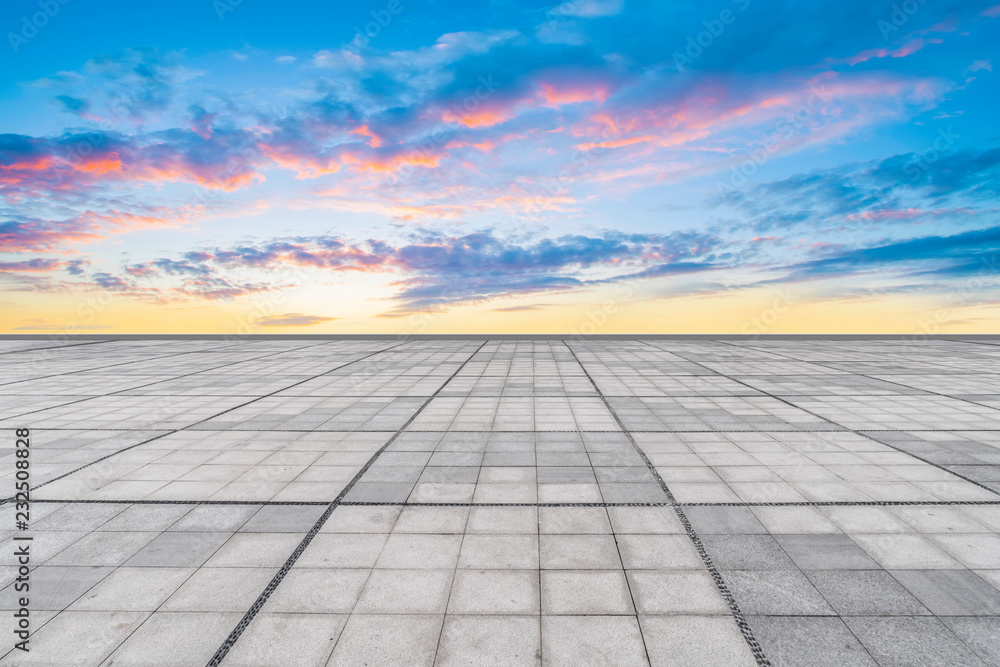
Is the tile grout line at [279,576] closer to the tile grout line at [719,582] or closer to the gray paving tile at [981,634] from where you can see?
the tile grout line at [719,582]

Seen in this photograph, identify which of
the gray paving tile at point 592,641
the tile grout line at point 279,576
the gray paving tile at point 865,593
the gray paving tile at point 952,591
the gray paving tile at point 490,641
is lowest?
the gray paving tile at point 952,591

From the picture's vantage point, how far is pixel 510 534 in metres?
5.96

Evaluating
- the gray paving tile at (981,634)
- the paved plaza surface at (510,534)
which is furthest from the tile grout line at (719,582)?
the gray paving tile at (981,634)

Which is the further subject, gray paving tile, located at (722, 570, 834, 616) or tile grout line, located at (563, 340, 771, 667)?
gray paving tile, located at (722, 570, 834, 616)

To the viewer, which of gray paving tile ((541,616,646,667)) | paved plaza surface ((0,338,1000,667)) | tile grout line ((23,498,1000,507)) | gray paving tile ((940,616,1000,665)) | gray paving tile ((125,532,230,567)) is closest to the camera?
gray paving tile ((541,616,646,667))

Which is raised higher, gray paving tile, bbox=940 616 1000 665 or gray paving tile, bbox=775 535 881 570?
gray paving tile, bbox=775 535 881 570

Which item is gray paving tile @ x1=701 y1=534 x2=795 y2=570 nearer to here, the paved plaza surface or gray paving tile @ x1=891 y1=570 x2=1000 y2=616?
the paved plaza surface

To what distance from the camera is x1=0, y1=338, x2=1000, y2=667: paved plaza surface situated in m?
4.18

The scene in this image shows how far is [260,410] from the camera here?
13.1 metres

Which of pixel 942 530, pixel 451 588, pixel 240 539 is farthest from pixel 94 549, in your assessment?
pixel 942 530

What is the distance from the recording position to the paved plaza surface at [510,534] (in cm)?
418

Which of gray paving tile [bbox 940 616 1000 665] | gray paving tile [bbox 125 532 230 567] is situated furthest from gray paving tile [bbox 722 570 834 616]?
gray paving tile [bbox 125 532 230 567]

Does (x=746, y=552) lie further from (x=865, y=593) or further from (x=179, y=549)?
(x=179, y=549)

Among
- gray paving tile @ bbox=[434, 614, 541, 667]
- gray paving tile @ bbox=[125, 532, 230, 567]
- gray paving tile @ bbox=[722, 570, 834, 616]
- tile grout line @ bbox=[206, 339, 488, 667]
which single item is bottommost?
gray paving tile @ bbox=[722, 570, 834, 616]
